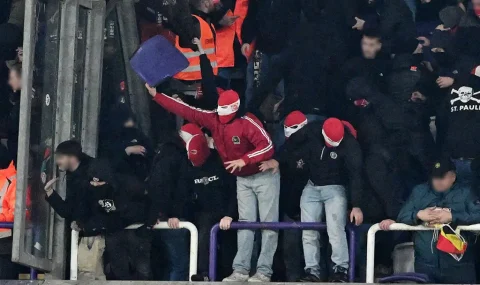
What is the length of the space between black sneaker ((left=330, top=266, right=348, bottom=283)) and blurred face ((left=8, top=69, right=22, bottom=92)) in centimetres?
420

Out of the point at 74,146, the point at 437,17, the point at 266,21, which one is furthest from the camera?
the point at 437,17

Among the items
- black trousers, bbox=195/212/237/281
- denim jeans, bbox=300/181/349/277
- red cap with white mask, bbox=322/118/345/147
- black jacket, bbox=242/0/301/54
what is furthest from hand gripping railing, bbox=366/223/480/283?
black jacket, bbox=242/0/301/54

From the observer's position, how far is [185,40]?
60.4 ft

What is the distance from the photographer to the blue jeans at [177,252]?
17219mm

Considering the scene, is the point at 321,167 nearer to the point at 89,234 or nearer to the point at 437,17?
the point at 89,234

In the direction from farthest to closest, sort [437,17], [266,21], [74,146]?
[437,17] → [266,21] → [74,146]

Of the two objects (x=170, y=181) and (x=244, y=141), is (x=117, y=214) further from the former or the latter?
(x=244, y=141)

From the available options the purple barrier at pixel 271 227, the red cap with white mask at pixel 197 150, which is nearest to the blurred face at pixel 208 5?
the red cap with white mask at pixel 197 150

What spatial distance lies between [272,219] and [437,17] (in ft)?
14.1

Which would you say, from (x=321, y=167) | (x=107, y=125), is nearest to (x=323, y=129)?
(x=321, y=167)

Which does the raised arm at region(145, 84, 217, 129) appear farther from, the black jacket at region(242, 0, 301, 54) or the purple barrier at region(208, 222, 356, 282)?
the black jacket at region(242, 0, 301, 54)

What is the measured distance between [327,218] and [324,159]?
2.10 ft

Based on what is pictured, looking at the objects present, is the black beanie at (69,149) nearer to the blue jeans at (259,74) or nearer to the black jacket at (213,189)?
the black jacket at (213,189)

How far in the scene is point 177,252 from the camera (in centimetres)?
1722
